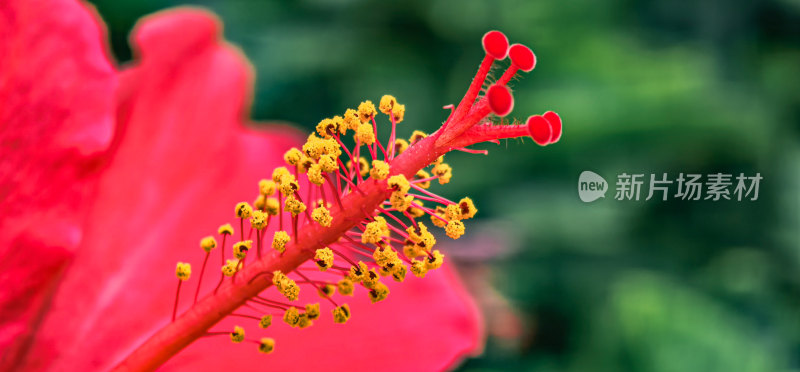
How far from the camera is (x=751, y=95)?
145 centimetres

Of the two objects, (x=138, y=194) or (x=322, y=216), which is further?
(x=138, y=194)

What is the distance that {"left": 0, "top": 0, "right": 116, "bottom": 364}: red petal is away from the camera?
0.63 m

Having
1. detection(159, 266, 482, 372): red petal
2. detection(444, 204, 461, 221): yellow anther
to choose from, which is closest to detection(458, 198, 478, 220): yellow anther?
detection(444, 204, 461, 221): yellow anther

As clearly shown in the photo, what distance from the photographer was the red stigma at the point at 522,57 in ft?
1.92

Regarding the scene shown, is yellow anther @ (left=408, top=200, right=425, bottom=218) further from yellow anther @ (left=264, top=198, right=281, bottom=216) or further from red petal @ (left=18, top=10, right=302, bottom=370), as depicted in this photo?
red petal @ (left=18, top=10, right=302, bottom=370)

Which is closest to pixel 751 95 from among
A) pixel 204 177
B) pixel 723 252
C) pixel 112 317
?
pixel 723 252

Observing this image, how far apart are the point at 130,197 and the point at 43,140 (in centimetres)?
15

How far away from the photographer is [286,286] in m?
0.60

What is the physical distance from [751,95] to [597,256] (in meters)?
0.43

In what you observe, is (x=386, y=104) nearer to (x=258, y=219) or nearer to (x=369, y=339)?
(x=258, y=219)

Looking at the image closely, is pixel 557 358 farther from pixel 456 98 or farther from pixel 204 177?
pixel 204 177

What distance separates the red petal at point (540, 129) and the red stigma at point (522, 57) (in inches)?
1.7

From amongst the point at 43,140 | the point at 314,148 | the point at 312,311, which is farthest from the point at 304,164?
the point at 43,140

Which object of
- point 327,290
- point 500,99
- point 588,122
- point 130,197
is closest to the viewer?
point 500,99
